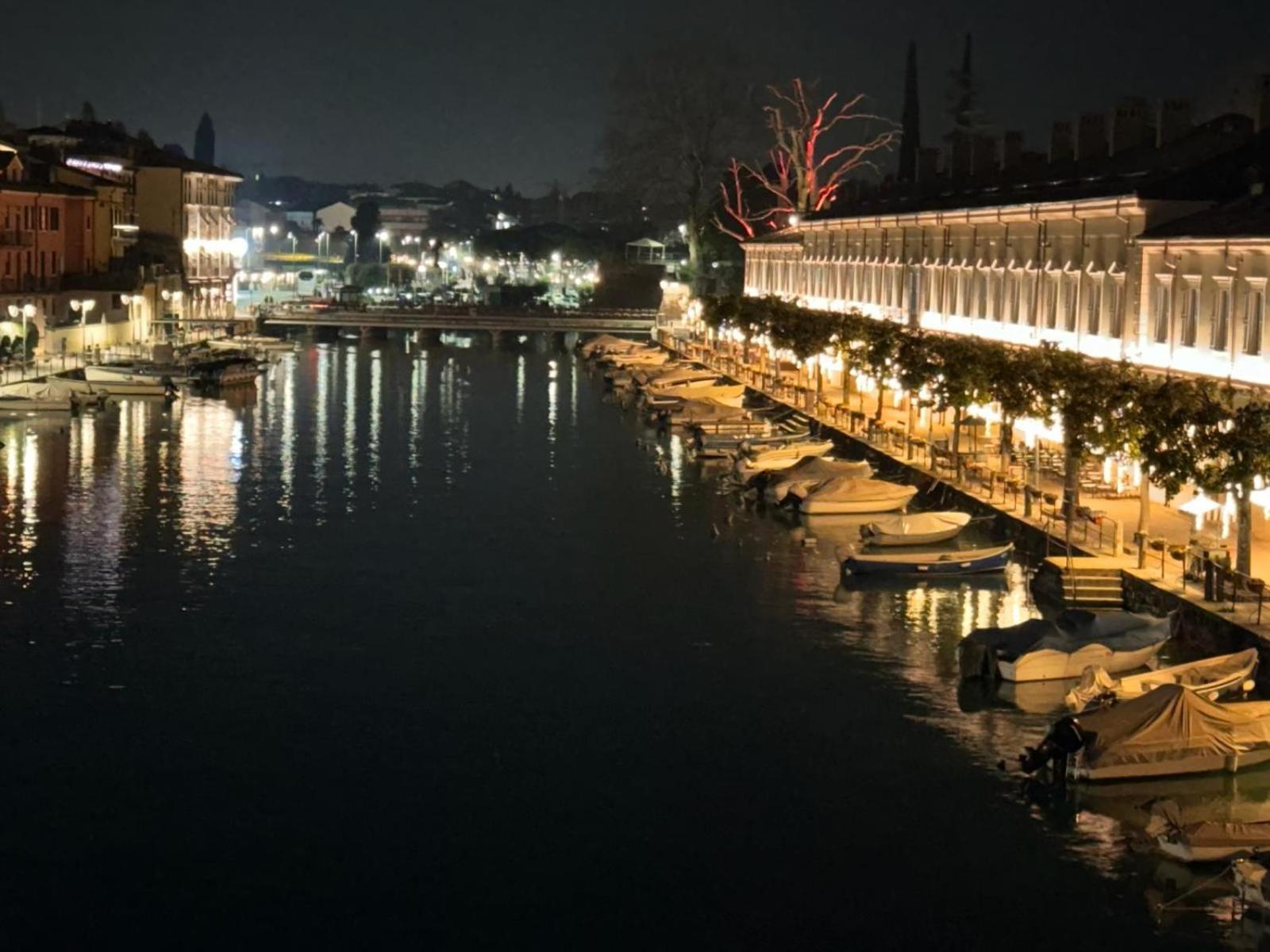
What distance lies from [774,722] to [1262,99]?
87.0 feet

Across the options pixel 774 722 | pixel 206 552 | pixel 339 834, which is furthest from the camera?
pixel 206 552

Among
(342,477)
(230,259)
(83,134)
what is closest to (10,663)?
(342,477)

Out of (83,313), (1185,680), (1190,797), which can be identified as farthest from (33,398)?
(1190,797)

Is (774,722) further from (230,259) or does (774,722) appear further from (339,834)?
(230,259)

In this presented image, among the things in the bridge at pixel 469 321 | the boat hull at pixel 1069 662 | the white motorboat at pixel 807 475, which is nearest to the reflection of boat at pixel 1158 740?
the boat hull at pixel 1069 662

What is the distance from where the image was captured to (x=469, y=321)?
116m

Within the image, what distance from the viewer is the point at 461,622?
108 ft

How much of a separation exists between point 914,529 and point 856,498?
573cm

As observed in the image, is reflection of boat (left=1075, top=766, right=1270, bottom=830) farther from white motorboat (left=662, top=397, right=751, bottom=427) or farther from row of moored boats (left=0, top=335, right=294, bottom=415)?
row of moored boats (left=0, top=335, right=294, bottom=415)

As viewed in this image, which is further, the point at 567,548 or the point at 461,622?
the point at 567,548

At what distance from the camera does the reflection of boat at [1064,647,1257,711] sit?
25.6 meters

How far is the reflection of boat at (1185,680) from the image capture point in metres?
25.6

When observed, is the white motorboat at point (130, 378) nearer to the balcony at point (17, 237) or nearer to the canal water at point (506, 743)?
the balcony at point (17, 237)

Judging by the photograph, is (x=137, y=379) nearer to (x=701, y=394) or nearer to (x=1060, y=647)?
(x=701, y=394)
